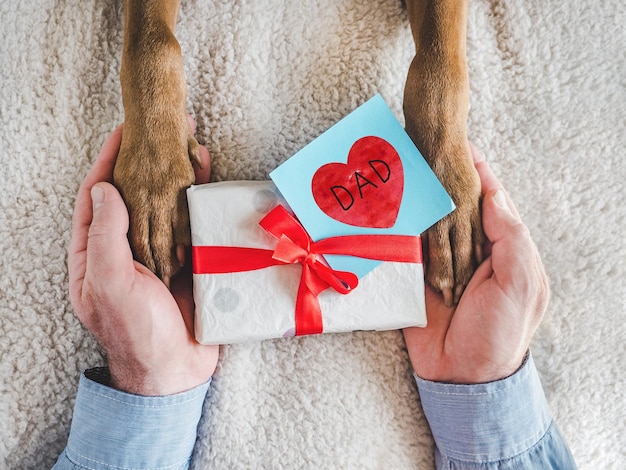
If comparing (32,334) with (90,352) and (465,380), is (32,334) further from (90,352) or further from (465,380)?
(465,380)

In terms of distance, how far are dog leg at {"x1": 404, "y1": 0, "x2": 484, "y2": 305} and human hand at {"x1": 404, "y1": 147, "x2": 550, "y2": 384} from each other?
1.0 inches

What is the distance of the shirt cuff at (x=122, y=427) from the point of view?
1104mm

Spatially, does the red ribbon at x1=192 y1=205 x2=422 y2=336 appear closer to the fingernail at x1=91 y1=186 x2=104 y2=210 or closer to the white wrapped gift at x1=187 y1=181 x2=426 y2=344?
the white wrapped gift at x1=187 y1=181 x2=426 y2=344

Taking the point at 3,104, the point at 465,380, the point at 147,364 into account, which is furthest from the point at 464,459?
the point at 3,104

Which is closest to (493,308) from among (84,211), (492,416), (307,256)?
(492,416)

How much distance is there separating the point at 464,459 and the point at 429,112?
0.60 metres

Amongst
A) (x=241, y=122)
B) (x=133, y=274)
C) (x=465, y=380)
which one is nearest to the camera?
(x=133, y=274)

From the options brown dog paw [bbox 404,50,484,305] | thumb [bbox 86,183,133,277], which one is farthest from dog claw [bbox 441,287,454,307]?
thumb [bbox 86,183,133,277]

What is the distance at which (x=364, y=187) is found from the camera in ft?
3.47

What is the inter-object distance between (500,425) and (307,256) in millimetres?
449

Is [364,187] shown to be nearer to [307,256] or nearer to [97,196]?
[307,256]

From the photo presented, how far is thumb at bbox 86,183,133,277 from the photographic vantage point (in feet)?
3.32

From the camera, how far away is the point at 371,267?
104 centimetres

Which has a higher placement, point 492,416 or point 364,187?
point 364,187
